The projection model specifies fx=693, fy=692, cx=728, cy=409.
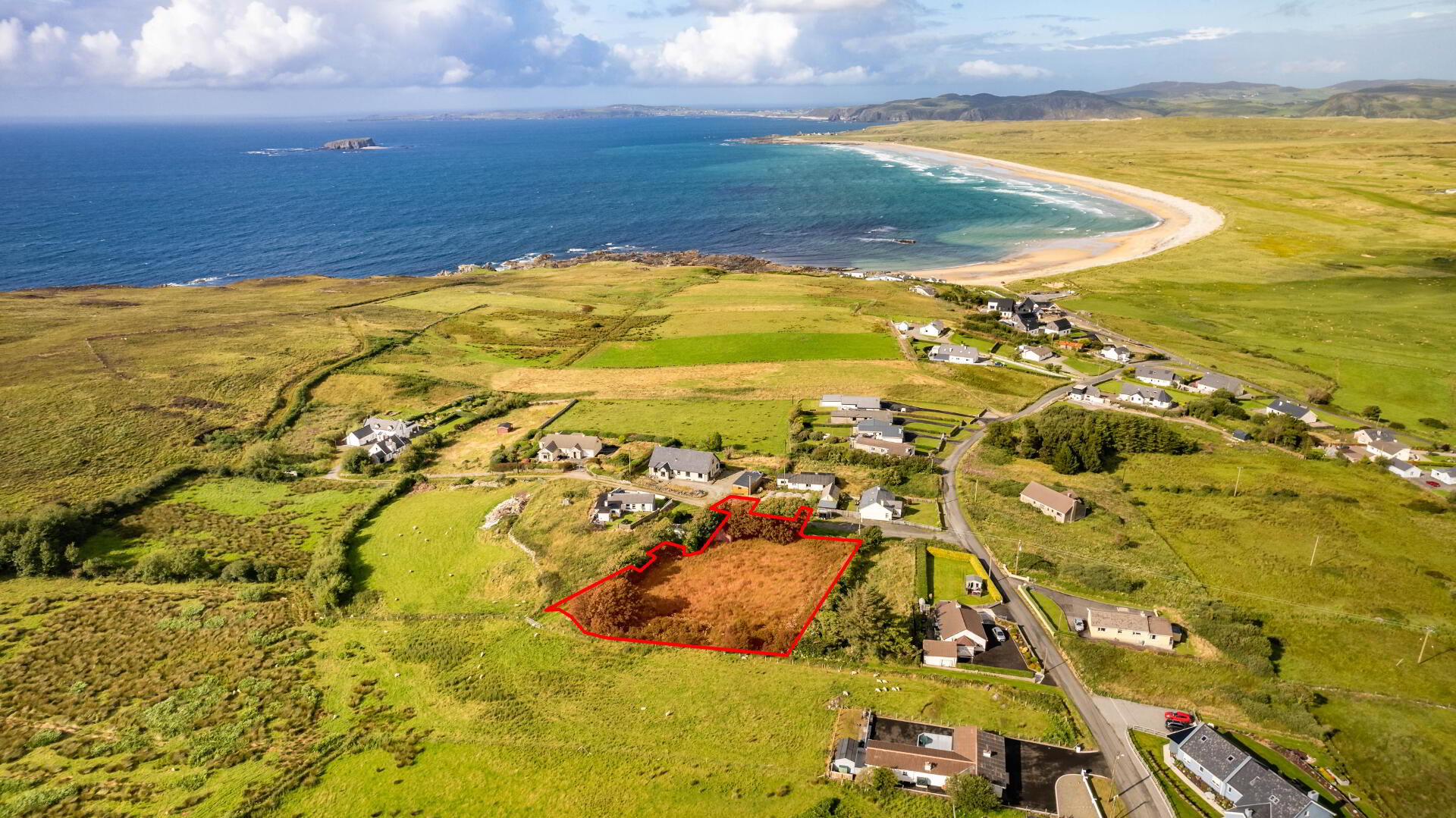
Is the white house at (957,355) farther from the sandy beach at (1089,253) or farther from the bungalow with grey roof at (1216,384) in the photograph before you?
the sandy beach at (1089,253)

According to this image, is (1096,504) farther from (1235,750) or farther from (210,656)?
(210,656)

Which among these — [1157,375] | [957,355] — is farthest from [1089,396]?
[957,355]

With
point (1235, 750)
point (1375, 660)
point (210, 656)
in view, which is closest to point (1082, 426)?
point (1375, 660)

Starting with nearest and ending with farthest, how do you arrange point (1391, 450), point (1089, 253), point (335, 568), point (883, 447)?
1. point (335, 568)
2. point (1391, 450)
3. point (883, 447)
4. point (1089, 253)

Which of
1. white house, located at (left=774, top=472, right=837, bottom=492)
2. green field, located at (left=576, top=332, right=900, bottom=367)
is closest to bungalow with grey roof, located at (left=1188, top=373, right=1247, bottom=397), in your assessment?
green field, located at (left=576, top=332, right=900, bottom=367)

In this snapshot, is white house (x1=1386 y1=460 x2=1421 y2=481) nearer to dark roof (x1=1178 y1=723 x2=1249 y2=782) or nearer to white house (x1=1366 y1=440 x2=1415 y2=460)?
white house (x1=1366 y1=440 x2=1415 y2=460)

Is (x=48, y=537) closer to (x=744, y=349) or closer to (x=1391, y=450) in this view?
(x=744, y=349)
